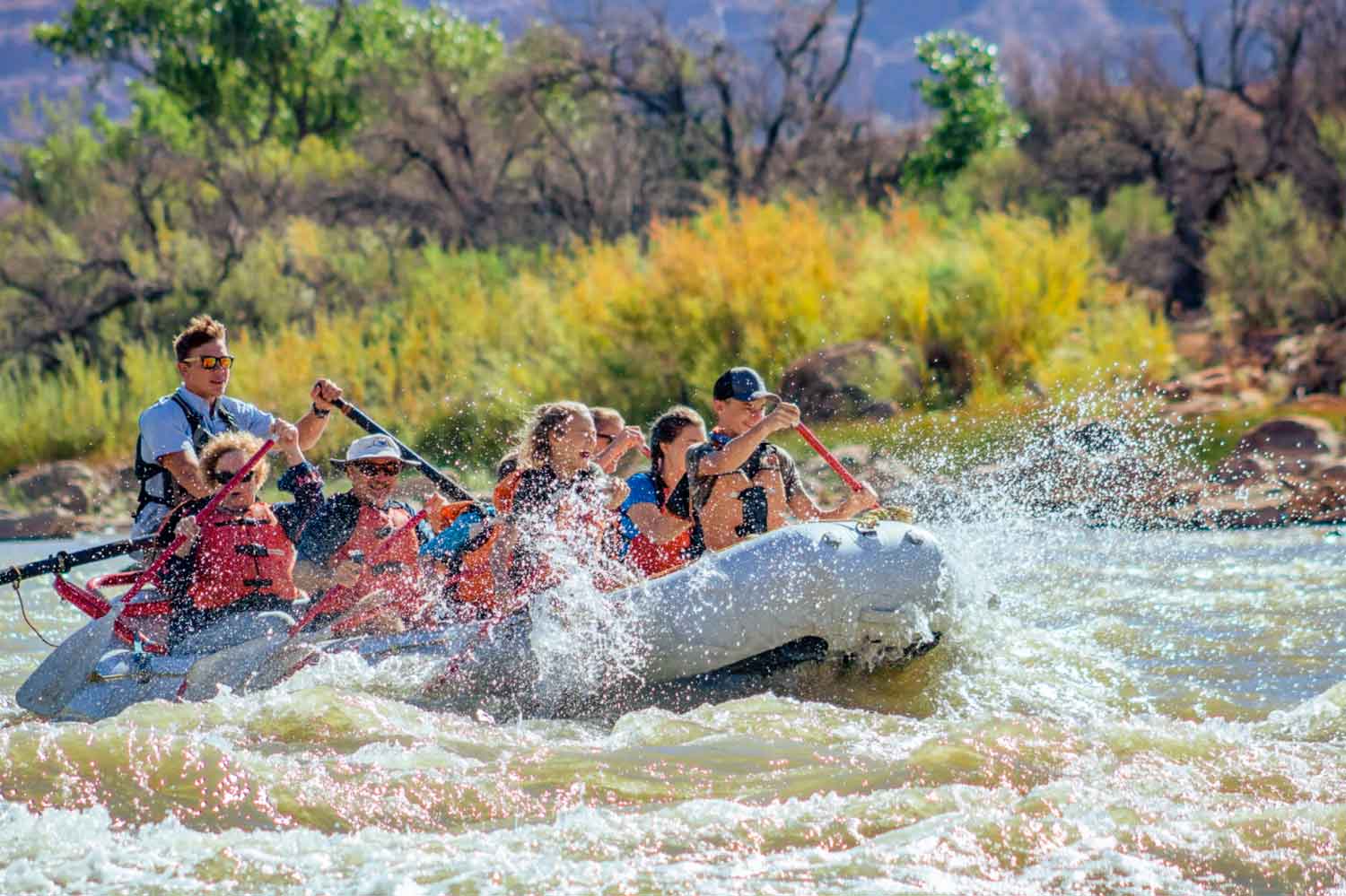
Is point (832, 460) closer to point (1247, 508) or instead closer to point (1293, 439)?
point (1247, 508)

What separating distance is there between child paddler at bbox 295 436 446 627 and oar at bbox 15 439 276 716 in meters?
0.36

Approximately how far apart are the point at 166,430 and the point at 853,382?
8.62m

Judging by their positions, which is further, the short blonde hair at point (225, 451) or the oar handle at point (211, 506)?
the short blonde hair at point (225, 451)

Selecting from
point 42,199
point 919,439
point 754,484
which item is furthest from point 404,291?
point 754,484

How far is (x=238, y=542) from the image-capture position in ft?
22.0

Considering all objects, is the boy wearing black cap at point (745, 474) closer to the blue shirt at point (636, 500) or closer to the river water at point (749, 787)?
the blue shirt at point (636, 500)

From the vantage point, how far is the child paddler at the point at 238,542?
6664 mm

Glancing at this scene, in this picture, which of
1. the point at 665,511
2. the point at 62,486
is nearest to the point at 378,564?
the point at 665,511

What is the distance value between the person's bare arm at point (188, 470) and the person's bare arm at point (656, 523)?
67.4 inches

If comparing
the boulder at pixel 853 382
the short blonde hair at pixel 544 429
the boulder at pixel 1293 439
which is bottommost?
the boulder at pixel 1293 439

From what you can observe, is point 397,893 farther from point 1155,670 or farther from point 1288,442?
point 1288,442

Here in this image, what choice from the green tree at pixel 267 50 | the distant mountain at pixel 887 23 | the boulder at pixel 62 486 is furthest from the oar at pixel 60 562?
the distant mountain at pixel 887 23

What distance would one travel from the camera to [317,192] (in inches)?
982

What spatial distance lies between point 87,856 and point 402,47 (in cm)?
3162
